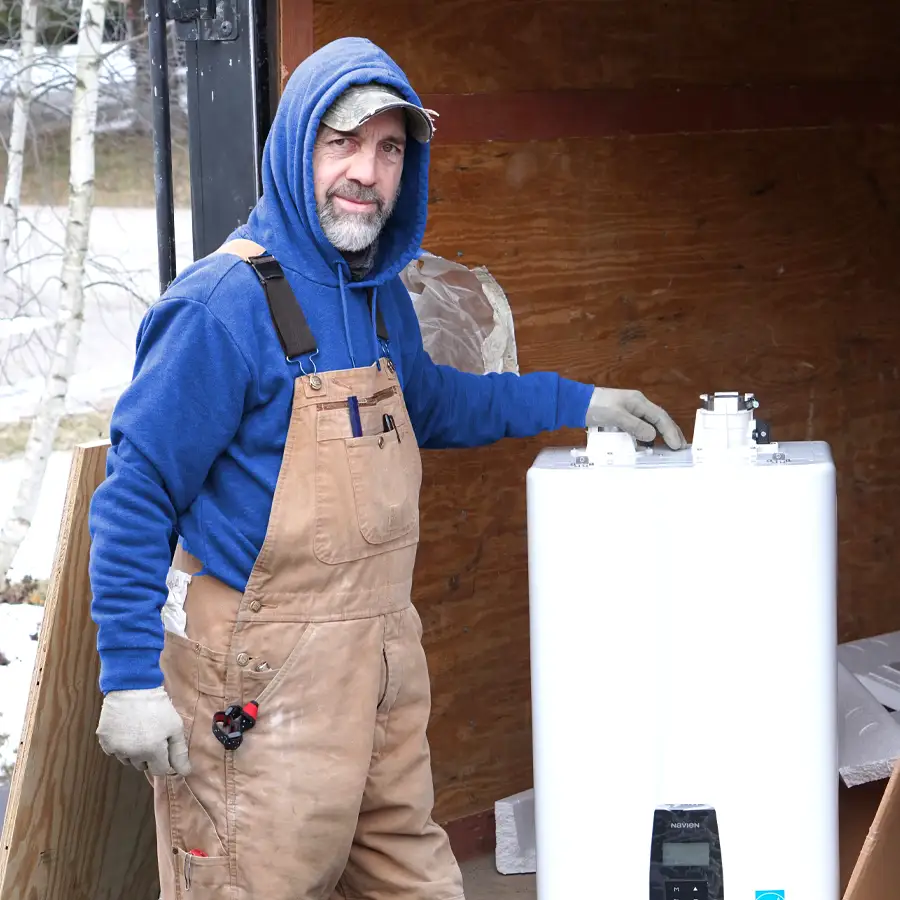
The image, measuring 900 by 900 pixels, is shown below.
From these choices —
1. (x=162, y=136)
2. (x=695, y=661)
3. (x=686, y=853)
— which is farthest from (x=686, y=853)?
(x=162, y=136)

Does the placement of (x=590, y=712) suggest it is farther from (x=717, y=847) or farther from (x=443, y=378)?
A: (x=443, y=378)

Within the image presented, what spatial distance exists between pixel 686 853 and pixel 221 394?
40.1 inches

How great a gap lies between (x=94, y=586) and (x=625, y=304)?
5.11 ft

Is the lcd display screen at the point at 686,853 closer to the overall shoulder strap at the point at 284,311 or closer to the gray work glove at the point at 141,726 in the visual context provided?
the gray work glove at the point at 141,726

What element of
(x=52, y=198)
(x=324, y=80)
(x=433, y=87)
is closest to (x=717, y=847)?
(x=324, y=80)

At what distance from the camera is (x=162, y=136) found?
2.85 metres

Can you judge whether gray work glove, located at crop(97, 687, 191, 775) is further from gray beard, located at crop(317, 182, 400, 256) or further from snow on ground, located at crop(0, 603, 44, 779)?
snow on ground, located at crop(0, 603, 44, 779)

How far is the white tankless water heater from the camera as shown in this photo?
85.9 inches

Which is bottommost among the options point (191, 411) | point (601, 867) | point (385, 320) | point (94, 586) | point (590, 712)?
point (601, 867)

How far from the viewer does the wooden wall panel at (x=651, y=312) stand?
3.06m

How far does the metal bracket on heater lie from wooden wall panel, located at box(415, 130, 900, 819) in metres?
0.51

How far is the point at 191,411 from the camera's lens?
2086 mm

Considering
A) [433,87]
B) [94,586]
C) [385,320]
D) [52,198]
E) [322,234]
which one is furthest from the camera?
[52,198]

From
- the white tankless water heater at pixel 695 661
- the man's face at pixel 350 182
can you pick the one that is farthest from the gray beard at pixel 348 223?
the white tankless water heater at pixel 695 661
